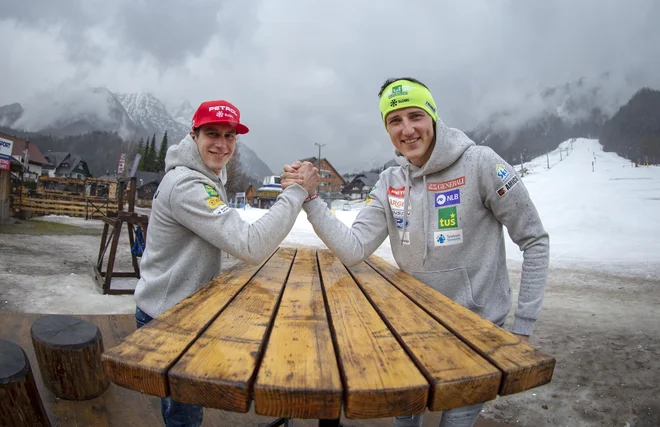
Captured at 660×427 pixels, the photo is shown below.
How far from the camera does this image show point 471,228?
6.03 ft

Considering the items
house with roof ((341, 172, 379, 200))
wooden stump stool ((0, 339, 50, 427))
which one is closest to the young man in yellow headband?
wooden stump stool ((0, 339, 50, 427))

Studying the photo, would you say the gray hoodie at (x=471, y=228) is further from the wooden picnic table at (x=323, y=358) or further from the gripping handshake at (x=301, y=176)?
the gripping handshake at (x=301, y=176)

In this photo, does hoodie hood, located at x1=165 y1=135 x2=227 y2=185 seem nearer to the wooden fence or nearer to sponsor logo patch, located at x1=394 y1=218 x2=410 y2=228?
sponsor logo patch, located at x1=394 y1=218 x2=410 y2=228

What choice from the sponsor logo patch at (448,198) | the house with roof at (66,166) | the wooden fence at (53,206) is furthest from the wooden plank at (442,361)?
the house with roof at (66,166)

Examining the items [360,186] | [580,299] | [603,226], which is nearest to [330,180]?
[360,186]

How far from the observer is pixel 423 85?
80.3 inches

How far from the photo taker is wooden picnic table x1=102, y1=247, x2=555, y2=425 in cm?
80

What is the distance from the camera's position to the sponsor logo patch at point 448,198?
1866mm

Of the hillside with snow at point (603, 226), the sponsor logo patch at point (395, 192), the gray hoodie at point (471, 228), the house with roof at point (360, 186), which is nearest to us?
the gray hoodie at point (471, 228)

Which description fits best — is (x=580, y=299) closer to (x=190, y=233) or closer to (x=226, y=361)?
(x=190, y=233)

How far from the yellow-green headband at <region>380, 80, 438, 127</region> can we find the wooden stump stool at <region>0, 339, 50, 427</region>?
2022 mm

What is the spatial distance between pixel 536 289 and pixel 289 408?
1379 millimetres

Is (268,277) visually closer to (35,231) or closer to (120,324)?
(120,324)

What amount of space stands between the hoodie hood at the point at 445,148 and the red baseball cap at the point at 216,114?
1.05 m
